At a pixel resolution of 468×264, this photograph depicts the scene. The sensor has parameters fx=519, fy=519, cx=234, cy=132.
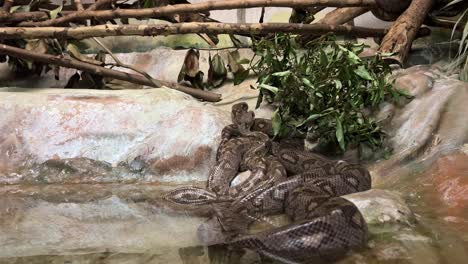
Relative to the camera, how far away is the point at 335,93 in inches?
223

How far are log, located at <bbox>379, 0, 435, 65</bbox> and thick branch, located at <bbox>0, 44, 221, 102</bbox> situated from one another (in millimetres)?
2551

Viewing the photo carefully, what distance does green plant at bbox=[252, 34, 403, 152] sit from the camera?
552 cm

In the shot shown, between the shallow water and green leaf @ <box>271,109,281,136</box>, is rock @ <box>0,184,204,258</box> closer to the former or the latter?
the shallow water

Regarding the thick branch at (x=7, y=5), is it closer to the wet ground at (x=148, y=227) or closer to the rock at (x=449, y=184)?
the wet ground at (x=148, y=227)

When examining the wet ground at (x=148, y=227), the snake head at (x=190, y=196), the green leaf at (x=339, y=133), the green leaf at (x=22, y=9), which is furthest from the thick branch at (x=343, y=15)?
the green leaf at (x=22, y=9)

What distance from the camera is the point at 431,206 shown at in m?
4.27

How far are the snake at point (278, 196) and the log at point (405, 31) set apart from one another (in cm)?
172

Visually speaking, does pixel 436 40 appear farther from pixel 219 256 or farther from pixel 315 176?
pixel 219 256

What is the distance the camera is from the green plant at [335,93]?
5.52 m

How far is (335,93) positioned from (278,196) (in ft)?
4.98

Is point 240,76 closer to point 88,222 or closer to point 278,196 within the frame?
point 278,196

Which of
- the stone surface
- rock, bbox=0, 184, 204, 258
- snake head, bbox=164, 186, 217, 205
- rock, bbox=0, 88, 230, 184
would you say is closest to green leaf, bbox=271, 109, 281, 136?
rock, bbox=0, 88, 230, 184

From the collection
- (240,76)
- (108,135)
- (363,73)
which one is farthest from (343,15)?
(108,135)

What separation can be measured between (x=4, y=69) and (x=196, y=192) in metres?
5.17
